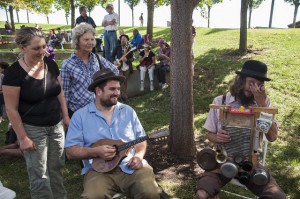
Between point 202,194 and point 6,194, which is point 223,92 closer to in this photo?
point 202,194

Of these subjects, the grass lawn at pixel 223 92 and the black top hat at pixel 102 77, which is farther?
the grass lawn at pixel 223 92

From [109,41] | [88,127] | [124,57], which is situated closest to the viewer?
[88,127]

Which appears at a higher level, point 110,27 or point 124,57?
point 110,27

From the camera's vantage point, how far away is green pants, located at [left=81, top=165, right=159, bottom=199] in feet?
9.60

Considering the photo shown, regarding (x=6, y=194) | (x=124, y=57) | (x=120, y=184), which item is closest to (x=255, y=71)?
(x=120, y=184)

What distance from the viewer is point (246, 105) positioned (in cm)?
332

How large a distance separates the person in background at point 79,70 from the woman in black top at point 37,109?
31 centimetres

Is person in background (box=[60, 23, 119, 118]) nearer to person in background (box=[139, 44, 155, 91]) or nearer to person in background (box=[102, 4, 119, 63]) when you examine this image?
person in background (box=[139, 44, 155, 91])

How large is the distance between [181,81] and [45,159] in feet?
8.07

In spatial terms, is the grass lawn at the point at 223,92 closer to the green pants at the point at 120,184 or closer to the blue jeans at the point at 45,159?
the blue jeans at the point at 45,159

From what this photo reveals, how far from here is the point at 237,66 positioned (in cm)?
945

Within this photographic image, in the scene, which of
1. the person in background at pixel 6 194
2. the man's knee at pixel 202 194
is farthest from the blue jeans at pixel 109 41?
the person in background at pixel 6 194

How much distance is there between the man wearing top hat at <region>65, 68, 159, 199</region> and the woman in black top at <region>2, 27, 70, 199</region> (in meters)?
0.29

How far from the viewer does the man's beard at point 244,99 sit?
3.30m
